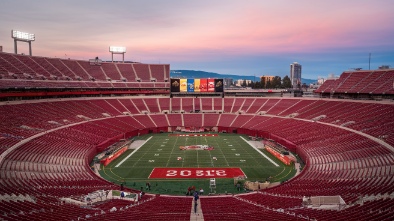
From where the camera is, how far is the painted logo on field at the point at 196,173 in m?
29.1

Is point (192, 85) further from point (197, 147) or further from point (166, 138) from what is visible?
point (197, 147)

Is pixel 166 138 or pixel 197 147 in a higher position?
pixel 166 138

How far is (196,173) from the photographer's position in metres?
29.9

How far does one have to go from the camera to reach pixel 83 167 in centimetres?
2859

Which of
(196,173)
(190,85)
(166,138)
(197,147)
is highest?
(190,85)

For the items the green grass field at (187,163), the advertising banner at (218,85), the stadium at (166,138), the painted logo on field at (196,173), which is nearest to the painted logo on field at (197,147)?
the green grass field at (187,163)

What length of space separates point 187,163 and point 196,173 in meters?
4.02

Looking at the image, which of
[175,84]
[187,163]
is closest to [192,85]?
[175,84]

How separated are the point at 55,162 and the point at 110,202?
10.9 meters

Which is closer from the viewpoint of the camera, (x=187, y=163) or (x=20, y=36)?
(x=187, y=163)

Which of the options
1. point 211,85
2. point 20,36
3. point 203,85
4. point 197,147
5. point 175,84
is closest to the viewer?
point 197,147

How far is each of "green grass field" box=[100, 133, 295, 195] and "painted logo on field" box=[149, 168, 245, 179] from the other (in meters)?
0.85

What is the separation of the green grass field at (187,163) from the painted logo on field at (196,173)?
851 mm

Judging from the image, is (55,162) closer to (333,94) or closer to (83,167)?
(83,167)
